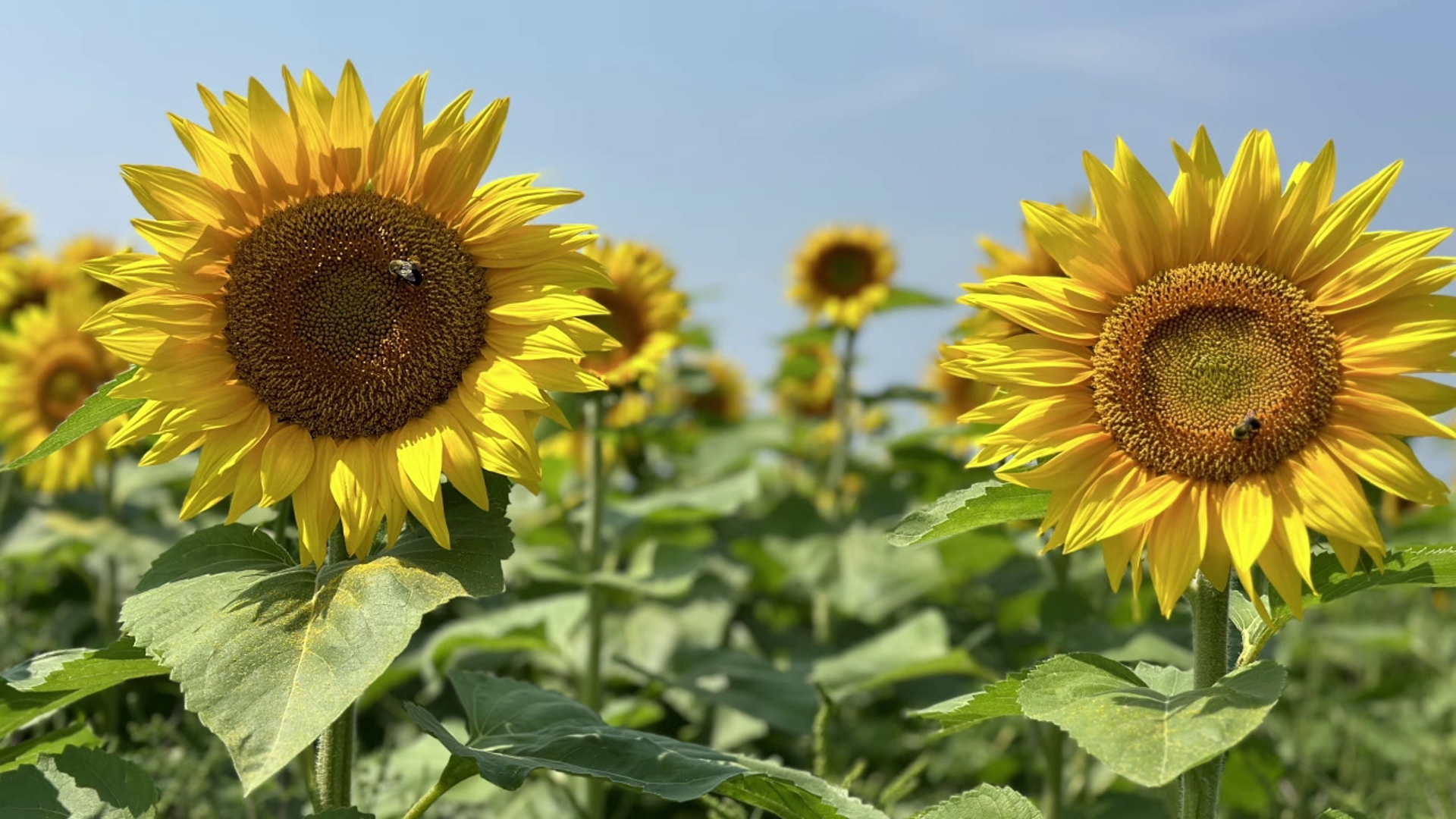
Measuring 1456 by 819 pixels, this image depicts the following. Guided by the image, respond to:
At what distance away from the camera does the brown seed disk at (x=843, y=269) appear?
6.81 metres

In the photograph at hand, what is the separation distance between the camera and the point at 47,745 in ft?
8.60

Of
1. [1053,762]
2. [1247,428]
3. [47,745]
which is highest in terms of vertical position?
[1247,428]

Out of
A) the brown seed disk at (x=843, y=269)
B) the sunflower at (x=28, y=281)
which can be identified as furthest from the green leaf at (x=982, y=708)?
the sunflower at (x=28, y=281)

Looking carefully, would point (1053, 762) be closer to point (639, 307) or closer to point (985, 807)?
point (985, 807)

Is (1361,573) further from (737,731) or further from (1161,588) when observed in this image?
(737,731)

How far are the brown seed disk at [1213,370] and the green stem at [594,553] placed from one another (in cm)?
250

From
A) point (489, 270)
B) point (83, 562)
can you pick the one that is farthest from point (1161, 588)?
point (83, 562)

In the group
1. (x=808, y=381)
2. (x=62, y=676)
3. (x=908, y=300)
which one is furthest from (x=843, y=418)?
(x=62, y=676)

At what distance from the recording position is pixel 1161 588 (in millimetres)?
2076

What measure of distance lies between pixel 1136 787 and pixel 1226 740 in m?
2.91

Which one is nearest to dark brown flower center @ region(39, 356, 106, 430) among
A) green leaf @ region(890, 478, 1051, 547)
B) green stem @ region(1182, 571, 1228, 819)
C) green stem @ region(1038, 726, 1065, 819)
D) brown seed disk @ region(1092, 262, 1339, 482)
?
green stem @ region(1038, 726, 1065, 819)

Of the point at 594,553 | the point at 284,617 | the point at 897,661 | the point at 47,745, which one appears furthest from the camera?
the point at 594,553

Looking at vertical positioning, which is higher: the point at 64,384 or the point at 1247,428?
the point at 1247,428

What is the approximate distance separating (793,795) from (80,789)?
4.14ft
